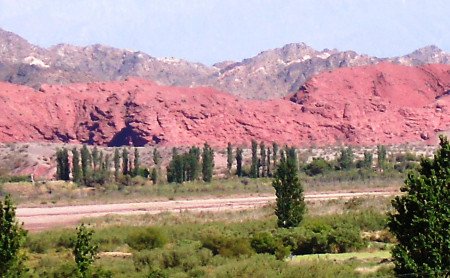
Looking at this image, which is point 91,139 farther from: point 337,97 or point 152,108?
point 337,97

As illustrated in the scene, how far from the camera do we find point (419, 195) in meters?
18.2

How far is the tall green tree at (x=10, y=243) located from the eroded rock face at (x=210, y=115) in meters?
89.1

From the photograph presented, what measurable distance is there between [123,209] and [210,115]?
53.1 meters

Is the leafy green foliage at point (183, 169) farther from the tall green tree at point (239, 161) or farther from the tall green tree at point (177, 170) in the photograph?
the tall green tree at point (239, 161)

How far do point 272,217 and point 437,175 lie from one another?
89.3ft

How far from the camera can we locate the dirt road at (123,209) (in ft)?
169

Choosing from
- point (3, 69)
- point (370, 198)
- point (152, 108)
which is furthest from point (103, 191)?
point (3, 69)

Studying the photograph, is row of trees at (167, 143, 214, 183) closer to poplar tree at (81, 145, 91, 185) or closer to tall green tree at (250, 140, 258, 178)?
tall green tree at (250, 140, 258, 178)

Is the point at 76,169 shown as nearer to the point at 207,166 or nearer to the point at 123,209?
the point at 207,166

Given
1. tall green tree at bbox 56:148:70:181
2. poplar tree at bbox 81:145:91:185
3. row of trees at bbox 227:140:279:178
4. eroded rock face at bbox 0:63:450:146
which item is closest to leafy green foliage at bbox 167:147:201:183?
row of trees at bbox 227:140:279:178

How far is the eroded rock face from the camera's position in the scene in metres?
110

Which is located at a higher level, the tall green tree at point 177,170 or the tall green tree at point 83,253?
the tall green tree at point 177,170

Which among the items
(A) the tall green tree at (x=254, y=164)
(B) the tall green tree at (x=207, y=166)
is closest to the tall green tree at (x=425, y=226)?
(B) the tall green tree at (x=207, y=166)

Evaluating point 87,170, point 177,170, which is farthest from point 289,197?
point 87,170
